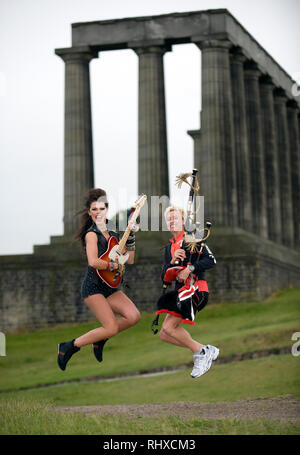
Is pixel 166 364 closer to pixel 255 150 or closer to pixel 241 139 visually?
pixel 241 139

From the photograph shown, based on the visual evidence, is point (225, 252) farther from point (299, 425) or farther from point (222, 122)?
point (299, 425)

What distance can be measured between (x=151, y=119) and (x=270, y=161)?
26381 mm

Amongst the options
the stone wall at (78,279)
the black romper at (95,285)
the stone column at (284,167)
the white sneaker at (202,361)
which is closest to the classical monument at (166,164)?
the stone wall at (78,279)

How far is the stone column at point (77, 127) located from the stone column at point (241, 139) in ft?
44.8

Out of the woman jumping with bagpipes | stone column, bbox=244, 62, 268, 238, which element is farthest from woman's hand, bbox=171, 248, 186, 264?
stone column, bbox=244, 62, 268, 238

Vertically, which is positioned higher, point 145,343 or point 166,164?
point 166,164

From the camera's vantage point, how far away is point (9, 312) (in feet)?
281

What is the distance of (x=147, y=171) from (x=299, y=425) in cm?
7251

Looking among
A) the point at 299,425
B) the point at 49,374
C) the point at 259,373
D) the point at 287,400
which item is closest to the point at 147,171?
the point at 49,374

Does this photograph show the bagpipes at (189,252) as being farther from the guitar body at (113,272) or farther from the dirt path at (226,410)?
the dirt path at (226,410)

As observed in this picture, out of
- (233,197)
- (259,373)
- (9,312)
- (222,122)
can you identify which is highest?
(222,122)

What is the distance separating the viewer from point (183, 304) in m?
19.2

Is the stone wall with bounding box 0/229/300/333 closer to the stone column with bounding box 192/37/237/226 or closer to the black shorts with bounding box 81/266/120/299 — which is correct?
the stone column with bounding box 192/37/237/226

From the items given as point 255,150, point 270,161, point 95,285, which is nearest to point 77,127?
point 255,150
